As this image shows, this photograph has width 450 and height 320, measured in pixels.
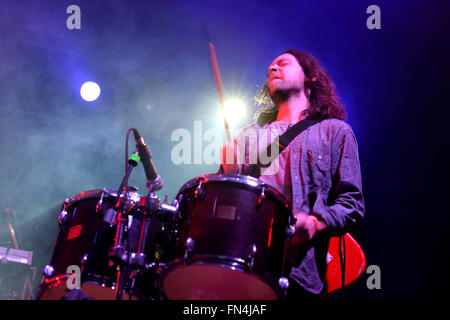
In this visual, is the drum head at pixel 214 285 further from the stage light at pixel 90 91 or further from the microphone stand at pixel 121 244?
the stage light at pixel 90 91

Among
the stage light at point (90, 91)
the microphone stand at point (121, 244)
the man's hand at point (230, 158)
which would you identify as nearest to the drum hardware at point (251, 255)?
the microphone stand at point (121, 244)

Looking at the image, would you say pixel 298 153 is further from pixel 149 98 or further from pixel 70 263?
pixel 149 98

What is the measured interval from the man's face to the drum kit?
1.39m

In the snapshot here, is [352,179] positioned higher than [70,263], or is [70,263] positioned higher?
[352,179]

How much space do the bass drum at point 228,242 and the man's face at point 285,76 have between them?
4.60 ft

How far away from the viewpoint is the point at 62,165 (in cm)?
725

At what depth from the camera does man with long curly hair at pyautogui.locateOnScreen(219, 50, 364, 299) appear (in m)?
2.02

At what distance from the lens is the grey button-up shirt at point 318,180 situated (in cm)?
204

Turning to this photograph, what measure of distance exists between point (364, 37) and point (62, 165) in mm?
5641

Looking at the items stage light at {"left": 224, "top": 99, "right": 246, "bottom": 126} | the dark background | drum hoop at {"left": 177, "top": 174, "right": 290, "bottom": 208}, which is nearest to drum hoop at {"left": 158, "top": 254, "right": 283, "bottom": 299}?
drum hoop at {"left": 177, "top": 174, "right": 290, "bottom": 208}

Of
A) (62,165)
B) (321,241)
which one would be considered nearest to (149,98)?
(62,165)

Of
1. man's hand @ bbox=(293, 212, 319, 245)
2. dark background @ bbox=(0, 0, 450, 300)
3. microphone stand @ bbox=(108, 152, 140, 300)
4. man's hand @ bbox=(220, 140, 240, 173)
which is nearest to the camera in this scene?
microphone stand @ bbox=(108, 152, 140, 300)

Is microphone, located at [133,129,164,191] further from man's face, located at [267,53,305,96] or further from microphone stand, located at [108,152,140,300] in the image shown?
man's face, located at [267,53,305,96]

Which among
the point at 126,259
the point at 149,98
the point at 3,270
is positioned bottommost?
the point at 3,270
